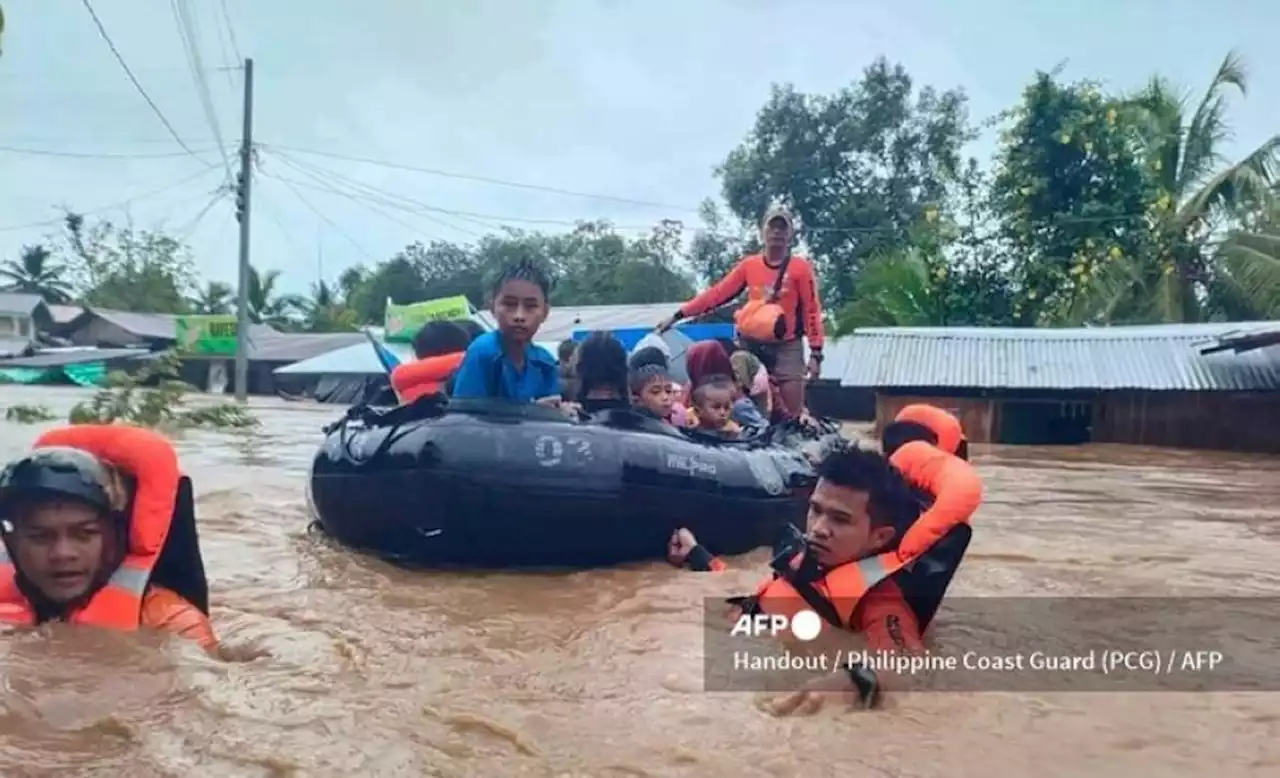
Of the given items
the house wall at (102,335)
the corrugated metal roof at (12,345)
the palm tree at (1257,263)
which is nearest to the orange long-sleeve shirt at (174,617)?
the palm tree at (1257,263)

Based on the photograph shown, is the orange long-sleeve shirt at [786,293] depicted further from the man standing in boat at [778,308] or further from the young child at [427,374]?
the young child at [427,374]

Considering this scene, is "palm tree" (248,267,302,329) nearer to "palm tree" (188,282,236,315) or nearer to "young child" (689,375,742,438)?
"palm tree" (188,282,236,315)

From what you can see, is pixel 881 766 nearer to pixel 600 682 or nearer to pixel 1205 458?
pixel 600 682

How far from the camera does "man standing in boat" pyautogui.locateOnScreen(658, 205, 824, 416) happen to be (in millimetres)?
7184

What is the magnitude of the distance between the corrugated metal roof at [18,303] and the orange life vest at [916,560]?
135 ft

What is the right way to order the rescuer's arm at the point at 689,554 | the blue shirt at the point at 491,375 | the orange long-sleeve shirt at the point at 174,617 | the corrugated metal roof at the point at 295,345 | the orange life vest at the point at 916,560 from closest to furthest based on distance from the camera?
the orange long-sleeve shirt at the point at 174,617 → the orange life vest at the point at 916,560 → the rescuer's arm at the point at 689,554 → the blue shirt at the point at 491,375 → the corrugated metal roof at the point at 295,345

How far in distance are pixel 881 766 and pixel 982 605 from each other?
2060 mm

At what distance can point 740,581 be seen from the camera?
16.9ft

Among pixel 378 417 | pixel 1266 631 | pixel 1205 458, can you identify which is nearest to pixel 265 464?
pixel 378 417

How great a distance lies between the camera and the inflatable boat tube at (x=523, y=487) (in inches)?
201

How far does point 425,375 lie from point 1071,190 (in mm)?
17436

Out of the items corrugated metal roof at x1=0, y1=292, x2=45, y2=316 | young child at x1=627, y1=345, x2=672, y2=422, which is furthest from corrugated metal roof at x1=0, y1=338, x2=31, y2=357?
young child at x1=627, y1=345, x2=672, y2=422

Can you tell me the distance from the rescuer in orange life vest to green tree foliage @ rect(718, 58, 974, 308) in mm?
25475

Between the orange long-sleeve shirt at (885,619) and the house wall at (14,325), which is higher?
the house wall at (14,325)
